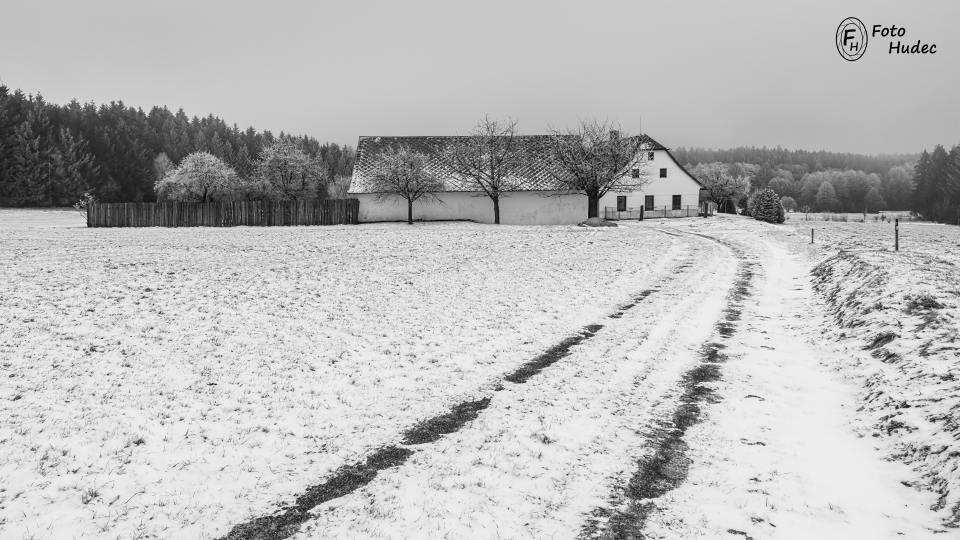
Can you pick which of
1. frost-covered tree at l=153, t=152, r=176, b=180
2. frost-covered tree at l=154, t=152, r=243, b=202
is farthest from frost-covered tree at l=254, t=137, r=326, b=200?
frost-covered tree at l=153, t=152, r=176, b=180

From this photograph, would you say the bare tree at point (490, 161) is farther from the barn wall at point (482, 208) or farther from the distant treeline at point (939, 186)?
the distant treeline at point (939, 186)

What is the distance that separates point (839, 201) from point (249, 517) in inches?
6495

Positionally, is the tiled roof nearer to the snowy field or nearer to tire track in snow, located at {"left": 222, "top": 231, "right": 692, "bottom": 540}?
the snowy field

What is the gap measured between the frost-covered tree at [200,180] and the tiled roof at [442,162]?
1608cm

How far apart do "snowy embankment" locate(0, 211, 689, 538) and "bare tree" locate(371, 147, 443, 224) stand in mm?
27048

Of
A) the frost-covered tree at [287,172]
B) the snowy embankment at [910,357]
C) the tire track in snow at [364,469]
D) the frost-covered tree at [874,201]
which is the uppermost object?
the frost-covered tree at [874,201]

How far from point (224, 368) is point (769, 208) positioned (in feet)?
200

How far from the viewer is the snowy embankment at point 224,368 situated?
5.31 meters

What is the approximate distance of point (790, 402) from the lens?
24.6 feet

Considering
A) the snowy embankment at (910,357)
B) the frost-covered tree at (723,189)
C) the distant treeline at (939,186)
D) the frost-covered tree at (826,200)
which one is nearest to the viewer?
the snowy embankment at (910,357)

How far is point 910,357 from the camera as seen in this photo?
7.95m

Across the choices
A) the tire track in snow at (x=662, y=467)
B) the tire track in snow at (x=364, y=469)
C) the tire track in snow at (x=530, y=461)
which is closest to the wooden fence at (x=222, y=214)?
the tire track in snow at (x=530, y=461)

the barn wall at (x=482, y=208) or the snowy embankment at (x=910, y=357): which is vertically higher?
the barn wall at (x=482, y=208)

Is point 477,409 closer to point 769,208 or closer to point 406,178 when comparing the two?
point 406,178
